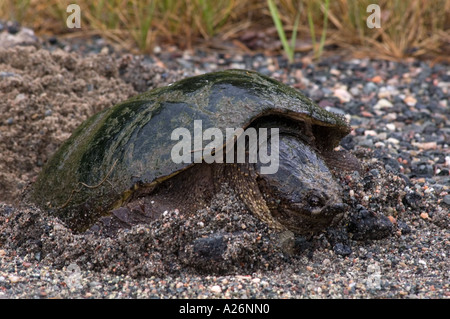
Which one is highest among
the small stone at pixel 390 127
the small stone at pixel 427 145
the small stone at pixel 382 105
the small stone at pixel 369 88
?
the small stone at pixel 369 88

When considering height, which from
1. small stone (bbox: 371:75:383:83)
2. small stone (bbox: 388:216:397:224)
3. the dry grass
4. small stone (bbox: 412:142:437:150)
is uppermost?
the dry grass

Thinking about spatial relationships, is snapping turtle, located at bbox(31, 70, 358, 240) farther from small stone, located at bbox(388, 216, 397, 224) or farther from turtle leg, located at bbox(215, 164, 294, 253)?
small stone, located at bbox(388, 216, 397, 224)

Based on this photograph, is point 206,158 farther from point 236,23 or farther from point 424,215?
point 236,23

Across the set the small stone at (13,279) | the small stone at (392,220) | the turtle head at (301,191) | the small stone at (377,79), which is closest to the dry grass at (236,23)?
the small stone at (377,79)

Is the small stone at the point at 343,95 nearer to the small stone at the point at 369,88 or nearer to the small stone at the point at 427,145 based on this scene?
the small stone at the point at 369,88

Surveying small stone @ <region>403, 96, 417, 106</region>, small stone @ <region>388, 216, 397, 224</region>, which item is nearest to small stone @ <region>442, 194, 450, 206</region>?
small stone @ <region>388, 216, 397, 224</region>

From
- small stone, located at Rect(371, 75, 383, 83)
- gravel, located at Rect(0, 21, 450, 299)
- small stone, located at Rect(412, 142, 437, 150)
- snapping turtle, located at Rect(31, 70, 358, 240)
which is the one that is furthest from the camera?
small stone, located at Rect(371, 75, 383, 83)

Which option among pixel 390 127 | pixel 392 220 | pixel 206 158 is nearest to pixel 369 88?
pixel 390 127
